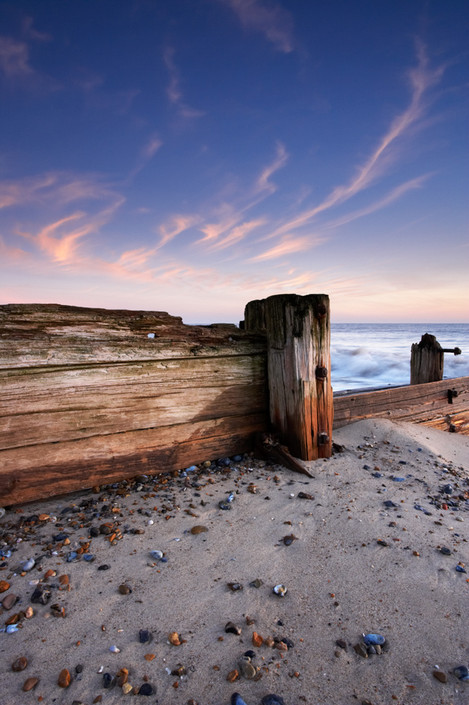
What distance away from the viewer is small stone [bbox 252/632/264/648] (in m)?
A: 1.53

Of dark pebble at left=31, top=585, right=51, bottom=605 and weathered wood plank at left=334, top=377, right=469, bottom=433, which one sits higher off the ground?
weathered wood plank at left=334, top=377, right=469, bottom=433

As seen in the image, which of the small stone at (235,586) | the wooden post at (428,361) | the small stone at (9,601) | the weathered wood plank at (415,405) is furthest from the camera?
the wooden post at (428,361)

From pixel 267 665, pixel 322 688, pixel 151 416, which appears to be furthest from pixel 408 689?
pixel 151 416

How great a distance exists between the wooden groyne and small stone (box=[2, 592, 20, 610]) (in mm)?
909

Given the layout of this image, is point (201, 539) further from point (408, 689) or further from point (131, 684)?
point (408, 689)

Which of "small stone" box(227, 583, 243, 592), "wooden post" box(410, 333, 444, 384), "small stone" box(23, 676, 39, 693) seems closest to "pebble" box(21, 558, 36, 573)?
"small stone" box(23, 676, 39, 693)

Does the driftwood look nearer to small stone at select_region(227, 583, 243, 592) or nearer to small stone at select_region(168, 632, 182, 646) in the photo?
small stone at select_region(227, 583, 243, 592)

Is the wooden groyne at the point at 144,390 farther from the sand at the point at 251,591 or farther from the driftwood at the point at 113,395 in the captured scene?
the sand at the point at 251,591

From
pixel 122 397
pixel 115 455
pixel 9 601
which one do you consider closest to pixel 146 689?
pixel 9 601

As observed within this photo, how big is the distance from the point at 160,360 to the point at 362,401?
2.64 metres

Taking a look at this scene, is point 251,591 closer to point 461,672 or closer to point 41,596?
point 461,672

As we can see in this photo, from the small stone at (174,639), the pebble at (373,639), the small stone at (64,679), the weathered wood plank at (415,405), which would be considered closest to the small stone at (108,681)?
the small stone at (64,679)

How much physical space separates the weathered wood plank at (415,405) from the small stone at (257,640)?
2.86 meters

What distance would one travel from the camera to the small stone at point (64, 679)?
1.36m
